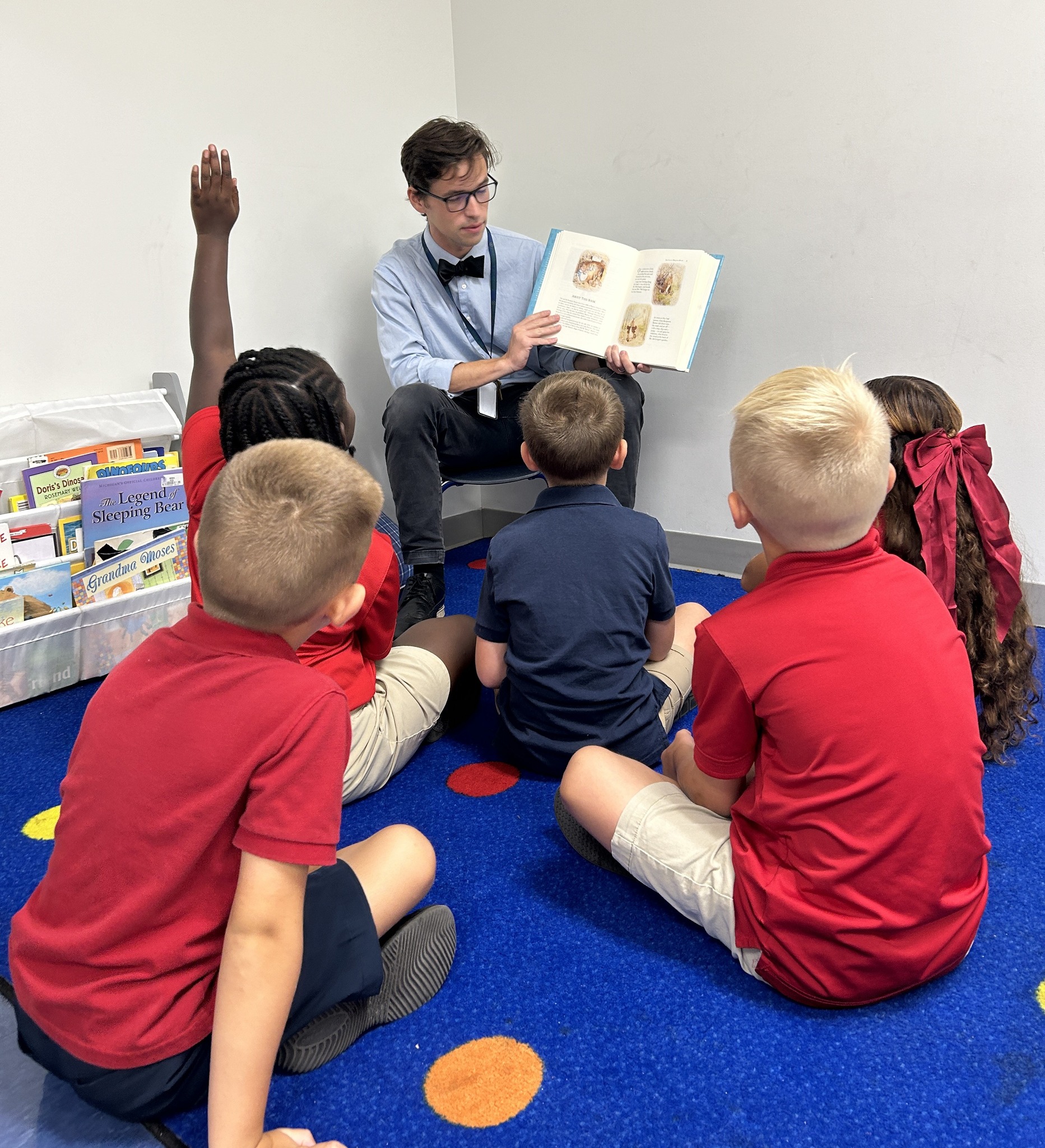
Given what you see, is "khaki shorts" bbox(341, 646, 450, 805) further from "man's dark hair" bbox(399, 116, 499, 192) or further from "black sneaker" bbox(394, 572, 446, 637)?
"man's dark hair" bbox(399, 116, 499, 192)

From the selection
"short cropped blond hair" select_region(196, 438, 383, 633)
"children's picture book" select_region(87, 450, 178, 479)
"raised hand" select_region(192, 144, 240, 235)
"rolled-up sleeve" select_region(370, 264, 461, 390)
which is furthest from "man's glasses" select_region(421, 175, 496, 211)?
"short cropped blond hair" select_region(196, 438, 383, 633)

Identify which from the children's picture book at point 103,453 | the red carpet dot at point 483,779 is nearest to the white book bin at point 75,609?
the children's picture book at point 103,453

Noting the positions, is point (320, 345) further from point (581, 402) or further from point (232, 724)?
point (232, 724)

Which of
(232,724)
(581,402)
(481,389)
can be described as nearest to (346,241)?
(481,389)

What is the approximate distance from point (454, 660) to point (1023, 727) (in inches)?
39.9

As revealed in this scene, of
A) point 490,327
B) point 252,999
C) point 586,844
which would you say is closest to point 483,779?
point 586,844

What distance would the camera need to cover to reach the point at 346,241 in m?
2.53

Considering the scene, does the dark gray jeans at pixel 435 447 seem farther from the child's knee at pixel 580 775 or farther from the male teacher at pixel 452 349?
the child's knee at pixel 580 775

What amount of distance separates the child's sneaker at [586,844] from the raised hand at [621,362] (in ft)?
4.00

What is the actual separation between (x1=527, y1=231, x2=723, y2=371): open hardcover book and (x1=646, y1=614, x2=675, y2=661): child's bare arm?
2.75ft

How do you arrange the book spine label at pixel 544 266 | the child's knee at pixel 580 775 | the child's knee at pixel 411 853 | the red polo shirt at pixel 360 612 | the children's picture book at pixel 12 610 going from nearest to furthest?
the child's knee at pixel 411 853 < the child's knee at pixel 580 775 < the red polo shirt at pixel 360 612 < the children's picture book at pixel 12 610 < the book spine label at pixel 544 266

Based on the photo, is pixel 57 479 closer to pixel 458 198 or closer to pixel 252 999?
pixel 458 198

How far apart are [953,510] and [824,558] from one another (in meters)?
0.55

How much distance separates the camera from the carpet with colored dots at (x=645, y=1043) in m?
0.89
